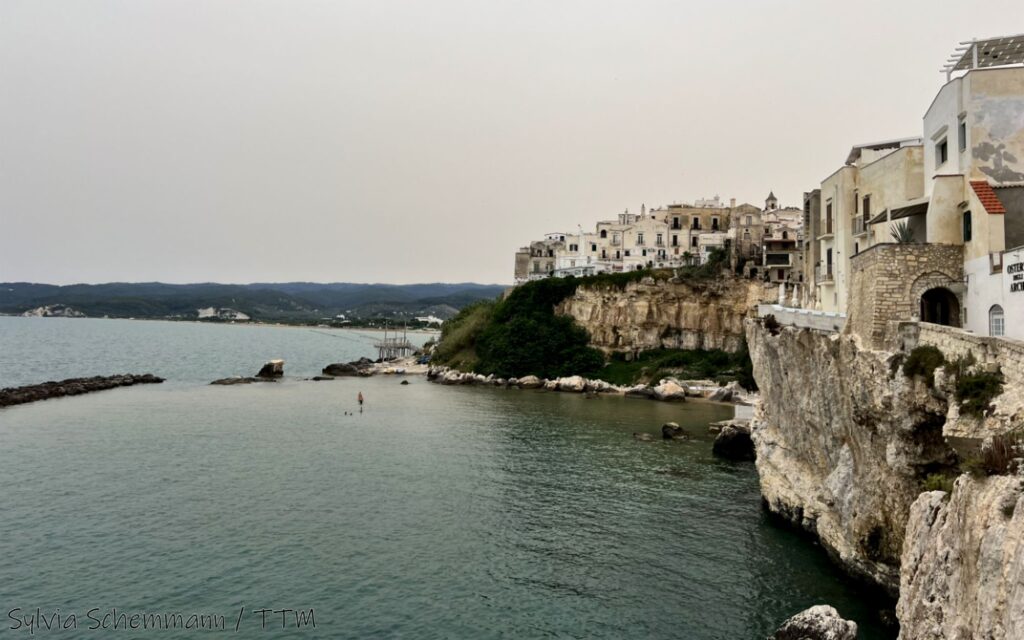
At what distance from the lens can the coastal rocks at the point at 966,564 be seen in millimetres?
8820

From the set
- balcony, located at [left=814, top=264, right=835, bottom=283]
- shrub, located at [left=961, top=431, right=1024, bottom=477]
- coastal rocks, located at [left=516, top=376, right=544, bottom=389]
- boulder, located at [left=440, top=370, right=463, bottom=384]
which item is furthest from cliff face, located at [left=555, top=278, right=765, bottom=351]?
shrub, located at [left=961, top=431, right=1024, bottom=477]

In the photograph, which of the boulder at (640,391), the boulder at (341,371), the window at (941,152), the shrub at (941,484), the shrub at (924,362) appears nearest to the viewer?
the shrub at (941,484)

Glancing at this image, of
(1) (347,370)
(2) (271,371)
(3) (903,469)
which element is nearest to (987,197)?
(3) (903,469)

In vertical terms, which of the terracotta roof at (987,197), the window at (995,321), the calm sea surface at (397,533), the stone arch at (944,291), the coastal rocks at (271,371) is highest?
the terracotta roof at (987,197)

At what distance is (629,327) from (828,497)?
56177 mm

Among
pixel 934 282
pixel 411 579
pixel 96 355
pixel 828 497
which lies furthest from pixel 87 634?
pixel 96 355

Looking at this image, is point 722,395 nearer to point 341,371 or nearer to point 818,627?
point 818,627

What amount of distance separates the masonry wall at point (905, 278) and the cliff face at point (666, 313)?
54970mm

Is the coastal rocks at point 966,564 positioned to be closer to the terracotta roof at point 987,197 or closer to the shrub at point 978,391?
the shrub at point 978,391

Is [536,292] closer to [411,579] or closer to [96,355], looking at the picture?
[411,579]

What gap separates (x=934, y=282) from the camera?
1777cm

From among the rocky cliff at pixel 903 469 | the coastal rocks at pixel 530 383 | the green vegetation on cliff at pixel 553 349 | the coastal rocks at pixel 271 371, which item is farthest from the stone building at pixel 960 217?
the coastal rocks at pixel 271 371

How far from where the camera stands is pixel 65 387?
61625mm

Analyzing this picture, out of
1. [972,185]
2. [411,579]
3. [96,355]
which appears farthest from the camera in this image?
[96,355]
